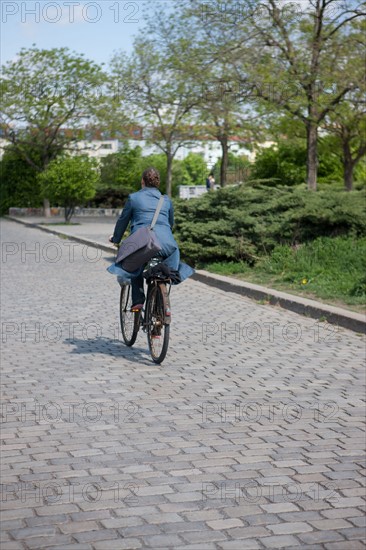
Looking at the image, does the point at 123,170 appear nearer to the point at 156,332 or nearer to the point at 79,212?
the point at 79,212

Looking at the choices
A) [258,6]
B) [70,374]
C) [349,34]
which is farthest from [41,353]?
[349,34]

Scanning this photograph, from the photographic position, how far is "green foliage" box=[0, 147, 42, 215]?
48.9 meters

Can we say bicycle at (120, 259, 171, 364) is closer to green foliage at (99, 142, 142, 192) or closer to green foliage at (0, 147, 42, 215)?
green foliage at (0, 147, 42, 215)

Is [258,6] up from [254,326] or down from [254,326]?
up

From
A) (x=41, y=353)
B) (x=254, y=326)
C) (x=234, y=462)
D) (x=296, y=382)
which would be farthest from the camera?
(x=254, y=326)

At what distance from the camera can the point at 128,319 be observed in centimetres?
933

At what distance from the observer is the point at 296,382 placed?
7656 millimetres

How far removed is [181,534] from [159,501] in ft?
1.56

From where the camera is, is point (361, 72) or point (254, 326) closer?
point (254, 326)

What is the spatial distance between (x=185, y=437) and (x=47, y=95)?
3982cm

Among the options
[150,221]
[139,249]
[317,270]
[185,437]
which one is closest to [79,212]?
[317,270]

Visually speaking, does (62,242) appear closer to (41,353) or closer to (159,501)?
(41,353)

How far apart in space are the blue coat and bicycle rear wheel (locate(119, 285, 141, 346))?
582 mm

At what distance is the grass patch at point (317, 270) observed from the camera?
40.7 feet
